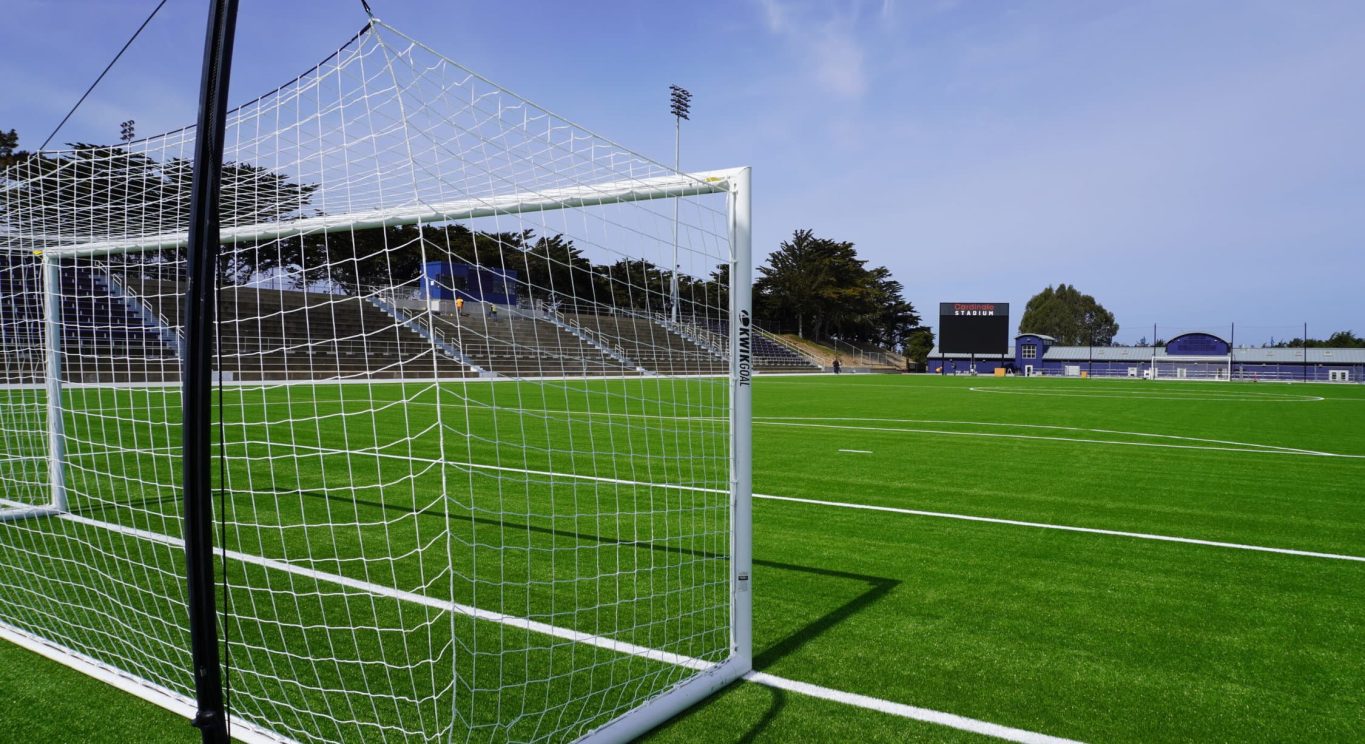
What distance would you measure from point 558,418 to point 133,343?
7895mm

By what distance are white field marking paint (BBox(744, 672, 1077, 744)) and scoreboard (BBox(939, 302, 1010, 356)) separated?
5681cm

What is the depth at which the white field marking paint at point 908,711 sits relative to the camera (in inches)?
113

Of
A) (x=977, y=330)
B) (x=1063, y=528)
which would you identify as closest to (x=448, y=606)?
(x=1063, y=528)

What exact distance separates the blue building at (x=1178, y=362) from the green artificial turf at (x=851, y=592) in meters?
51.5

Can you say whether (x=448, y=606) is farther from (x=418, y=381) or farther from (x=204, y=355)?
(x=204, y=355)

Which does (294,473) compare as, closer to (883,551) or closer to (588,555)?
(588,555)

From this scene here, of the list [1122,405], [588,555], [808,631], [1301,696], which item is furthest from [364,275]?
[1122,405]

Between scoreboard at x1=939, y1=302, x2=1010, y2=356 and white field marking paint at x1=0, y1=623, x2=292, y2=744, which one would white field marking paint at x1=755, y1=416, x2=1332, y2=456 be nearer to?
white field marking paint at x1=0, y1=623, x2=292, y2=744

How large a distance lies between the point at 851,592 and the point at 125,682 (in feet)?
11.2

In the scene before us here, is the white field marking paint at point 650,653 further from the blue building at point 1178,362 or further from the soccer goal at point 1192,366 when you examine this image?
the soccer goal at point 1192,366

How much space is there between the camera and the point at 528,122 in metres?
3.22

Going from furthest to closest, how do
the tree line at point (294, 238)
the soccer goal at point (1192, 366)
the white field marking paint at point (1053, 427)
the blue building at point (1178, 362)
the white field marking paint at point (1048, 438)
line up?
the soccer goal at point (1192, 366)
the blue building at point (1178, 362)
the white field marking paint at point (1053, 427)
the white field marking paint at point (1048, 438)
the tree line at point (294, 238)

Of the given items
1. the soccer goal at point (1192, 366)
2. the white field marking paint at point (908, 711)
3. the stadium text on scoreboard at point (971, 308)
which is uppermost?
the stadium text on scoreboard at point (971, 308)

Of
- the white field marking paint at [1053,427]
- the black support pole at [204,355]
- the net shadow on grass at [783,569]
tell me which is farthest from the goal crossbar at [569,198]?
the white field marking paint at [1053,427]
